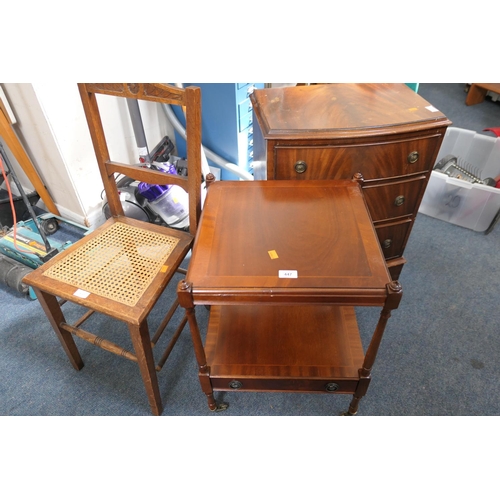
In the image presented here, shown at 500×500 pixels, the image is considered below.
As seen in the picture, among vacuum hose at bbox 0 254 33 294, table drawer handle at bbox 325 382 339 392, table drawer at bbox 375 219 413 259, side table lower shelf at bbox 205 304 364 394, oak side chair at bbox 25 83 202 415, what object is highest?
oak side chair at bbox 25 83 202 415

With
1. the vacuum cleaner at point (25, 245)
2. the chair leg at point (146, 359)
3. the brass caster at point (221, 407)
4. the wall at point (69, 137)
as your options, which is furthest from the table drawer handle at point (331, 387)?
the wall at point (69, 137)

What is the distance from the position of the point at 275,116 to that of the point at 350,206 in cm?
44

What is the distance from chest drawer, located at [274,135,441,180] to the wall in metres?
1.07

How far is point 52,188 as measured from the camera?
2.01 meters

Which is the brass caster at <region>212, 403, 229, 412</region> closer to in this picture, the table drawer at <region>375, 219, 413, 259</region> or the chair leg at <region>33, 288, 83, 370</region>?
the chair leg at <region>33, 288, 83, 370</region>

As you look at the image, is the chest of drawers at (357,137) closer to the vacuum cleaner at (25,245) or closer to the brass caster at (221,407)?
the brass caster at (221,407)

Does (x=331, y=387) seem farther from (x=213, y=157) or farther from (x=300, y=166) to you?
(x=213, y=157)

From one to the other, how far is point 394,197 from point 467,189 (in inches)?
32.7

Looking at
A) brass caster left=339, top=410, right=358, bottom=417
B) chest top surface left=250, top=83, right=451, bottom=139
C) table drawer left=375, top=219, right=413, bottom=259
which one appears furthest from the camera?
table drawer left=375, top=219, right=413, bottom=259

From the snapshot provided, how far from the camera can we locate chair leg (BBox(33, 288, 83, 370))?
1.22m

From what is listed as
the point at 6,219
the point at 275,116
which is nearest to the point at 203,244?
the point at 275,116

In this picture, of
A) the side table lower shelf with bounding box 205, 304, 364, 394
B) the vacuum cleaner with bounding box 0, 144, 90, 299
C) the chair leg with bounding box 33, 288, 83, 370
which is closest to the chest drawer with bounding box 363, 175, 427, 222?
the side table lower shelf with bounding box 205, 304, 364, 394

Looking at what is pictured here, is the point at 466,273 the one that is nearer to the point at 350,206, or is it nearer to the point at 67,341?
the point at 350,206

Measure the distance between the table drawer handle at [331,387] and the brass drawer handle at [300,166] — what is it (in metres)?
0.72
